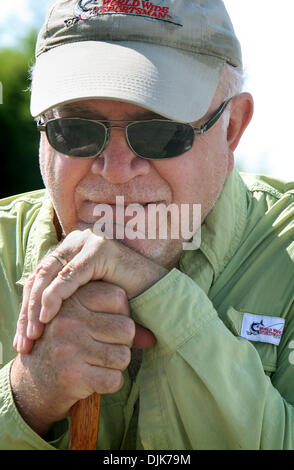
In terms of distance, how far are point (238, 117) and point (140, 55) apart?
0.60 m

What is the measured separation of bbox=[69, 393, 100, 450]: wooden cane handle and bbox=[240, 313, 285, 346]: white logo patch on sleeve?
67 centimetres

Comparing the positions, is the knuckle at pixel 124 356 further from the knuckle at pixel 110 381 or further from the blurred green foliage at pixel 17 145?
the blurred green foliage at pixel 17 145

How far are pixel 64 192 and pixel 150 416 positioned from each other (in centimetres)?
97

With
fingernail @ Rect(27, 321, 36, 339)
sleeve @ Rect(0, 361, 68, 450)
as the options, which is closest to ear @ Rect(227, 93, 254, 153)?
fingernail @ Rect(27, 321, 36, 339)

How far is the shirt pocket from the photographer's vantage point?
8.49ft

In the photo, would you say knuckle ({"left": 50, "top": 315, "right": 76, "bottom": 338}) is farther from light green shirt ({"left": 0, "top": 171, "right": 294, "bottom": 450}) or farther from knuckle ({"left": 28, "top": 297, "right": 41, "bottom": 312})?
light green shirt ({"left": 0, "top": 171, "right": 294, "bottom": 450})

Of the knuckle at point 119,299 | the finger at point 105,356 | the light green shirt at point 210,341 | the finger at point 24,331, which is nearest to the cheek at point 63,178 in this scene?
the light green shirt at point 210,341

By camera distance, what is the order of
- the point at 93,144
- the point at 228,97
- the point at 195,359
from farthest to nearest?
the point at 228,97 < the point at 93,144 < the point at 195,359

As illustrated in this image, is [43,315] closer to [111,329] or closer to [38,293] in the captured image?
[38,293]

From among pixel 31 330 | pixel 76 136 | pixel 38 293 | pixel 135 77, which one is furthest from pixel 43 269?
pixel 135 77

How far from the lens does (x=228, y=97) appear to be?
109 inches

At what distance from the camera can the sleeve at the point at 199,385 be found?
2199 mm

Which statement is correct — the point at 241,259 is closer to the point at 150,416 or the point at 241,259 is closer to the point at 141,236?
the point at 141,236
